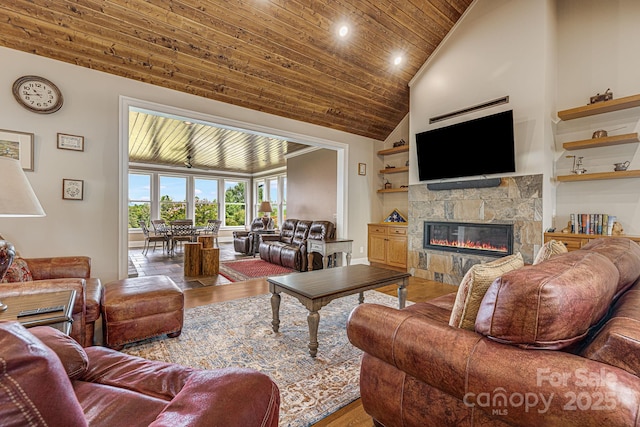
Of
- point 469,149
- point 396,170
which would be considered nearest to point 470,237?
point 469,149

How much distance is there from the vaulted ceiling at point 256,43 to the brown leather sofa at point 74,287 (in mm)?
2189

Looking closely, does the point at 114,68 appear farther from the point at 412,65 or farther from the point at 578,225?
the point at 578,225

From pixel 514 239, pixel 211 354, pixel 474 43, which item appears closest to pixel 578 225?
pixel 514 239

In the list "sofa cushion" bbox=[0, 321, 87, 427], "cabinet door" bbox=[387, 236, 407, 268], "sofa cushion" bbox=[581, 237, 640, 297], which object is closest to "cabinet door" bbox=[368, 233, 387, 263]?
"cabinet door" bbox=[387, 236, 407, 268]

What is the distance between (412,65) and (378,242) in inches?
129

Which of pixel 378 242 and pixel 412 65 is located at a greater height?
pixel 412 65

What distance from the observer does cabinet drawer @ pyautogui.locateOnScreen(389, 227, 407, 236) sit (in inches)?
211

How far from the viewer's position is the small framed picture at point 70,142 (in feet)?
10.1

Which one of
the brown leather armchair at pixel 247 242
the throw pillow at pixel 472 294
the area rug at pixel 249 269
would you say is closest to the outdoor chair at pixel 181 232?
the brown leather armchair at pixel 247 242

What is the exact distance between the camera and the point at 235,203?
35.3 ft

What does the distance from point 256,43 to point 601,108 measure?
431cm

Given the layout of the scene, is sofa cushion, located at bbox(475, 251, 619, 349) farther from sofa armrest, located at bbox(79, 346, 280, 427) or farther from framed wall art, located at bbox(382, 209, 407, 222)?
framed wall art, located at bbox(382, 209, 407, 222)

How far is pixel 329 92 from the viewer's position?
15.0 feet

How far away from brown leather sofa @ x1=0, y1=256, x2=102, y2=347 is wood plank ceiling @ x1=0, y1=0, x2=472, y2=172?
2190 millimetres
